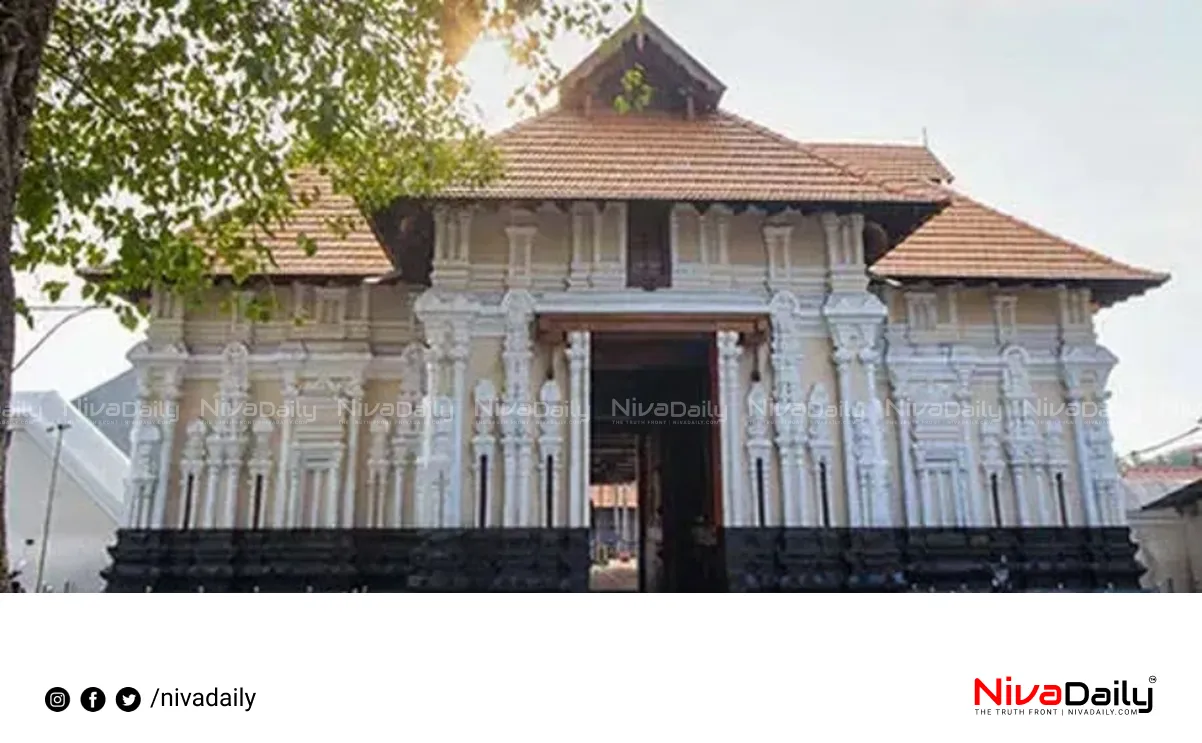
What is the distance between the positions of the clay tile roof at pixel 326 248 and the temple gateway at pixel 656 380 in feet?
0.13

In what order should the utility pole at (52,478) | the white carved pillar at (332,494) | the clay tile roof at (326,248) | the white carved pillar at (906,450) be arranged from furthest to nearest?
the utility pole at (52,478) → the clay tile roof at (326,248) → the white carved pillar at (906,450) → the white carved pillar at (332,494)

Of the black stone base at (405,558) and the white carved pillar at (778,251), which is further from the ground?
the white carved pillar at (778,251)

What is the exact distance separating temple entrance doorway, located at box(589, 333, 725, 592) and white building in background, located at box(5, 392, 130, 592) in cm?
543

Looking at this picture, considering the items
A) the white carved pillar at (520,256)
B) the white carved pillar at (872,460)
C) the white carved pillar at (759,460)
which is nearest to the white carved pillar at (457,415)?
the white carved pillar at (520,256)

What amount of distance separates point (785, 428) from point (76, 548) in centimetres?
758

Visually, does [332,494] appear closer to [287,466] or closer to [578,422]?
[287,466]

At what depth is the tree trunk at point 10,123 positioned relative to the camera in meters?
2.89

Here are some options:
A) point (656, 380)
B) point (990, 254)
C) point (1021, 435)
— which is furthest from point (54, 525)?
point (990, 254)

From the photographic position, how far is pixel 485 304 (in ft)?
22.9

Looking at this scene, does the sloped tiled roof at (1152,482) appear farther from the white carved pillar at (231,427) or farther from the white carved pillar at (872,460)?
the white carved pillar at (231,427)
